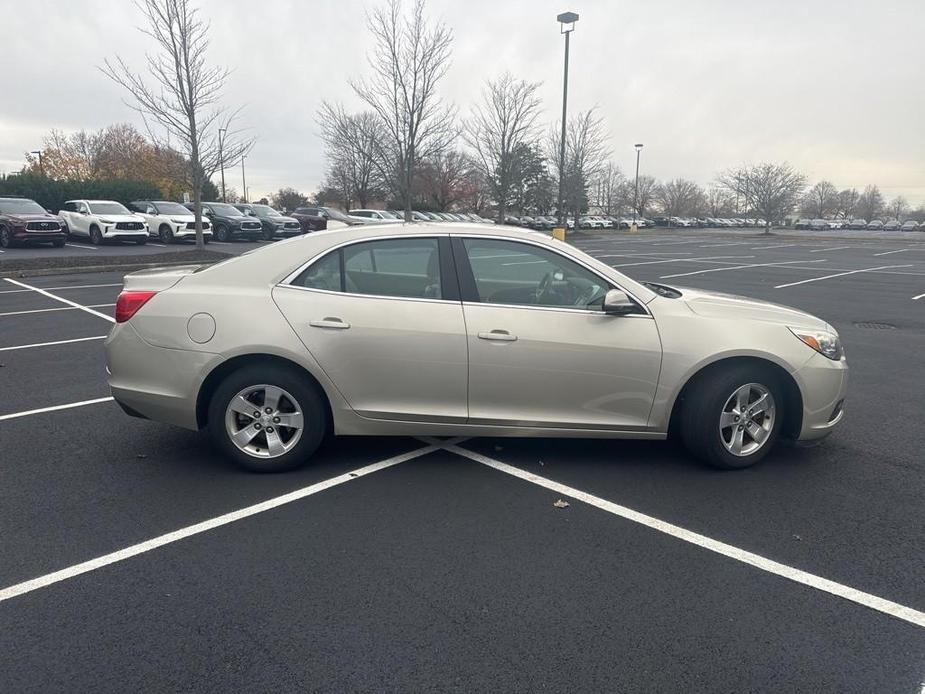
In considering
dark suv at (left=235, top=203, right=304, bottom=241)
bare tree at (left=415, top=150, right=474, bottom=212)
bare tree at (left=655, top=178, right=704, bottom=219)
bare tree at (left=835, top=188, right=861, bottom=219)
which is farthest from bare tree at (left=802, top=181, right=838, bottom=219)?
dark suv at (left=235, top=203, right=304, bottom=241)

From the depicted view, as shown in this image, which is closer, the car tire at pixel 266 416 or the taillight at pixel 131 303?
the car tire at pixel 266 416

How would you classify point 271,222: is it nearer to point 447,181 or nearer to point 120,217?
point 120,217

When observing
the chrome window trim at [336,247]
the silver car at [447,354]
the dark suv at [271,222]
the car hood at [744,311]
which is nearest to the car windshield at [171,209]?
the dark suv at [271,222]

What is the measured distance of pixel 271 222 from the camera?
30.2 metres

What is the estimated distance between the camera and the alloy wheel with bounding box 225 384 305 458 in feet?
13.8

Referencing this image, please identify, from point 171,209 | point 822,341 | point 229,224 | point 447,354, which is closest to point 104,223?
point 171,209

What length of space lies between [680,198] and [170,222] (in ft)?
317

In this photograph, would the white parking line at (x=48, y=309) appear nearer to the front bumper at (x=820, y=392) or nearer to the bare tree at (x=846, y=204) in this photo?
the front bumper at (x=820, y=392)

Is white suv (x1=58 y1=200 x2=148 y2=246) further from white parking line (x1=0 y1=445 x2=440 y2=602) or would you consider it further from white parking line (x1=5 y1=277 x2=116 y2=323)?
white parking line (x1=0 y1=445 x2=440 y2=602)

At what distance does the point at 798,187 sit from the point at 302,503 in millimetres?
61892

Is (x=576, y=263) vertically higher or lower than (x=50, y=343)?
higher

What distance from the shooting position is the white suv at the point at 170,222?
26.7 metres

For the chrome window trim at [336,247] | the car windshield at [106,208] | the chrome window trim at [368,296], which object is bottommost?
the chrome window trim at [368,296]

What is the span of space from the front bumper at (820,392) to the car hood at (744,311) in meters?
0.29
